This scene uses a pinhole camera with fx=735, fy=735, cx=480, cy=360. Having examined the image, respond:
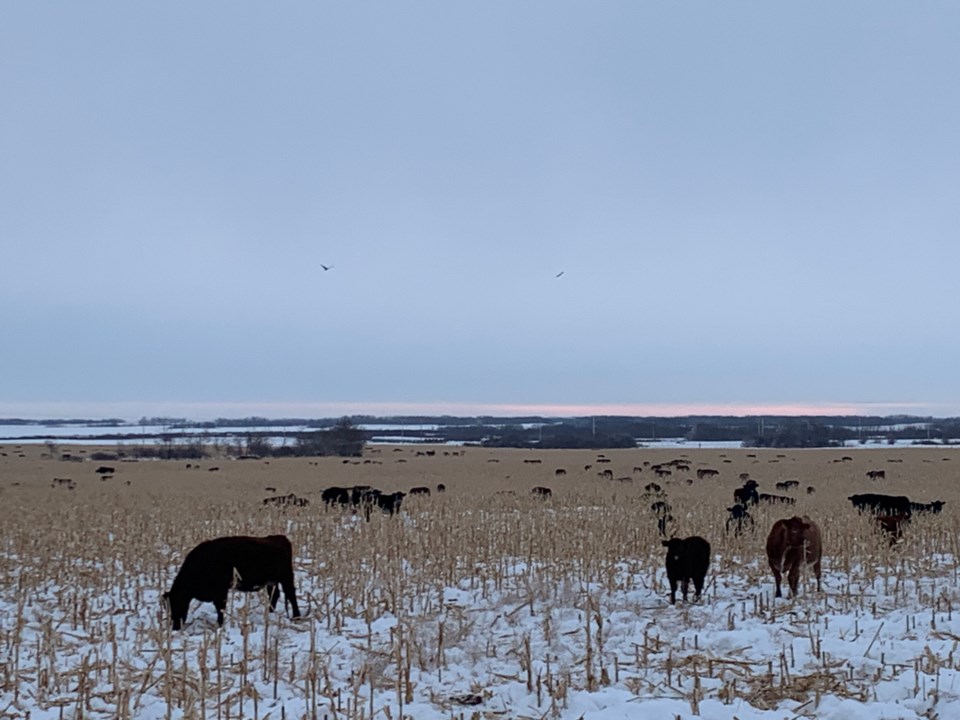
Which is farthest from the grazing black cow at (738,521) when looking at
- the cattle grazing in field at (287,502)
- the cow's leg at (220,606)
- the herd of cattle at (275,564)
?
the cattle grazing in field at (287,502)

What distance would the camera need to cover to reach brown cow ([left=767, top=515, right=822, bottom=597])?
31.6 feet

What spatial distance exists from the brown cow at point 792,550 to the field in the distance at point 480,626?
320 millimetres

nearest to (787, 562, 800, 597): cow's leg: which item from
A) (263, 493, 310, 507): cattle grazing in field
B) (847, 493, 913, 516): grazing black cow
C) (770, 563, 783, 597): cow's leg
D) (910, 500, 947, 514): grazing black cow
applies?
(770, 563, 783, 597): cow's leg

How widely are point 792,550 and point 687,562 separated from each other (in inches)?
57.0

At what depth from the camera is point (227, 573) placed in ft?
28.1

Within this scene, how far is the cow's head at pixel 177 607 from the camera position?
834cm

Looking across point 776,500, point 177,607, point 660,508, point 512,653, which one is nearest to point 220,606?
point 177,607

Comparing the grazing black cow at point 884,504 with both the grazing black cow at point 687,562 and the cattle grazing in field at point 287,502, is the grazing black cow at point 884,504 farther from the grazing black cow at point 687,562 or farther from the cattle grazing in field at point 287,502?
the cattle grazing in field at point 287,502

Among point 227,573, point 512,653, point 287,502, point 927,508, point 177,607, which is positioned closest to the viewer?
point 512,653

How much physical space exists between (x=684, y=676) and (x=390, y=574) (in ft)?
15.3

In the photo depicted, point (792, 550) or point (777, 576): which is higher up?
point (792, 550)

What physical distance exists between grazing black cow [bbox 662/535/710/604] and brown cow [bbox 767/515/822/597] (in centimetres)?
96

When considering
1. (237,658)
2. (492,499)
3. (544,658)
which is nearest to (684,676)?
(544,658)

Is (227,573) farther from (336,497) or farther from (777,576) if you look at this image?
(336,497)
